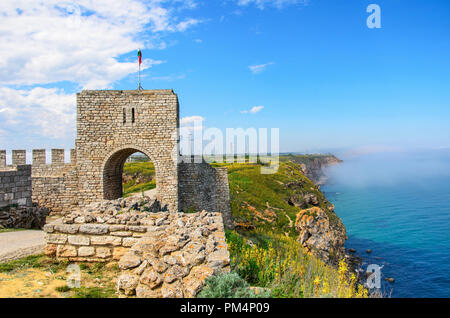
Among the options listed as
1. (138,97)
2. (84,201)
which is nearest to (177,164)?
(138,97)

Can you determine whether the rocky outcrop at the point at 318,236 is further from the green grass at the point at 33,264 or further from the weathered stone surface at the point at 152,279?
the weathered stone surface at the point at 152,279

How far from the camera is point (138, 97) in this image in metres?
15.4

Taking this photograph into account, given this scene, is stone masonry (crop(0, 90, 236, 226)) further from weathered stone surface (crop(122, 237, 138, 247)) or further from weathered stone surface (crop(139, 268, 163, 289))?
weathered stone surface (crop(139, 268, 163, 289))

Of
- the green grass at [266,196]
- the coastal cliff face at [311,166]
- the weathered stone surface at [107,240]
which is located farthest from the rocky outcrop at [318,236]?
the coastal cliff face at [311,166]

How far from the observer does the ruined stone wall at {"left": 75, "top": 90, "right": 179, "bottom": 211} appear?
1530cm

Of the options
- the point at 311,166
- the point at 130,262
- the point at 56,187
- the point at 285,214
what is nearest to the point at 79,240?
the point at 130,262

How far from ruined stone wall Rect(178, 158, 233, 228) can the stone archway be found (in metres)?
2.83

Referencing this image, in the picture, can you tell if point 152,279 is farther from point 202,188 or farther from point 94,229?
point 202,188

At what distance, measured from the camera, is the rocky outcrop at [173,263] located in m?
4.21

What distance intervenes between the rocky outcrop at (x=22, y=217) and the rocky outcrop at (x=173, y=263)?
918 cm

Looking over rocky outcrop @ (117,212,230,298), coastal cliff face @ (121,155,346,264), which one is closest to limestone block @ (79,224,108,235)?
rocky outcrop @ (117,212,230,298)

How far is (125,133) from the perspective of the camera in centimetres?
1544

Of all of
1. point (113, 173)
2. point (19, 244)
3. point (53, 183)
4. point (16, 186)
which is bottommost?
point (19, 244)

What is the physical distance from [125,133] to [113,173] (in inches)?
111
